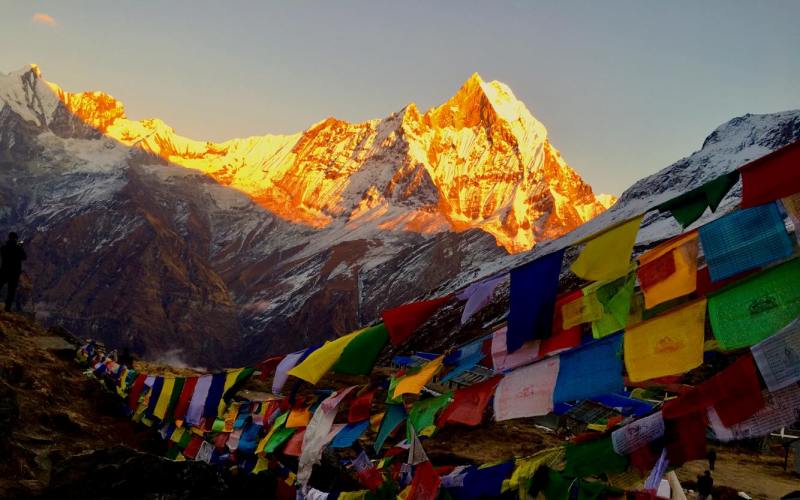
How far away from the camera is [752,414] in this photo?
4.14 m

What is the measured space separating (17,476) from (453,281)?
18238cm

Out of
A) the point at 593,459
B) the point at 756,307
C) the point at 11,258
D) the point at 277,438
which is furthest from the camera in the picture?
the point at 11,258

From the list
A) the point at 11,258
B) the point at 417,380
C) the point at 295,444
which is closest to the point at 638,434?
the point at 417,380

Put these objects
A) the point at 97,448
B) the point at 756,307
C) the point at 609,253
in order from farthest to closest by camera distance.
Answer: the point at 97,448 → the point at 609,253 → the point at 756,307

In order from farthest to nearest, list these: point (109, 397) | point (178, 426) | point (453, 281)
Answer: point (453, 281)
point (109, 397)
point (178, 426)

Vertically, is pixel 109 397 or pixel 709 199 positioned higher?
pixel 709 199

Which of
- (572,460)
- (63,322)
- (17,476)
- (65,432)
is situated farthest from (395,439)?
(63,322)

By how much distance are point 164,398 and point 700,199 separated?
12071 millimetres

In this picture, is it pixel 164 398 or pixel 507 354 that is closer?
pixel 507 354

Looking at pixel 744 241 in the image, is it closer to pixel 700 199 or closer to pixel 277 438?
pixel 700 199

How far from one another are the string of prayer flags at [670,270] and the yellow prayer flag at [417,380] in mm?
2797

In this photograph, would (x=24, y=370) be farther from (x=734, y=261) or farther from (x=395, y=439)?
(x=734, y=261)

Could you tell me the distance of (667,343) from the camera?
4.63 m

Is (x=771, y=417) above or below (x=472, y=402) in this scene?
above
